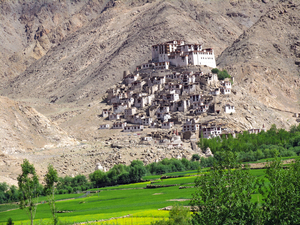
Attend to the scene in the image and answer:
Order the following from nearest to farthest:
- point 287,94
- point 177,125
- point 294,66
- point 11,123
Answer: point 11,123, point 177,125, point 287,94, point 294,66

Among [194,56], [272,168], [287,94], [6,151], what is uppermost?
[194,56]

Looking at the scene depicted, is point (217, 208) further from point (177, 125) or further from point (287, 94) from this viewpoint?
point (287, 94)

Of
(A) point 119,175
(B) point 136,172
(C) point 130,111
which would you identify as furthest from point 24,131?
(C) point 130,111

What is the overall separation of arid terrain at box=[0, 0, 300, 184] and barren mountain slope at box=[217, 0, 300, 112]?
280 mm

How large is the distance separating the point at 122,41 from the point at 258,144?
95.5 m

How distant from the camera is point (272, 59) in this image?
13775 cm

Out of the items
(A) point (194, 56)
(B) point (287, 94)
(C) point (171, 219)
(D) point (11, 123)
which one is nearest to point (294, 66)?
(B) point (287, 94)

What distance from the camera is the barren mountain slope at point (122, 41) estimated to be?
152750 millimetres

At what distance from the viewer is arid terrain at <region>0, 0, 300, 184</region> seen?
8388cm

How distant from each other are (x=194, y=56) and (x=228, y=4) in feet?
286

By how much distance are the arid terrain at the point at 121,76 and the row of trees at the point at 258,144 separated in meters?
4.33

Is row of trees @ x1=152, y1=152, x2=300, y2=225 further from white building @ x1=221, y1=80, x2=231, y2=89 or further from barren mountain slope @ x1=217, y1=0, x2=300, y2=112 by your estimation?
barren mountain slope @ x1=217, y1=0, x2=300, y2=112

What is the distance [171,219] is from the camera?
3669 centimetres

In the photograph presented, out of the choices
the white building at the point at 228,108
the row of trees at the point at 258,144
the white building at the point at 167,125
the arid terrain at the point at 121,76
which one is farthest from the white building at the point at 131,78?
the row of trees at the point at 258,144
